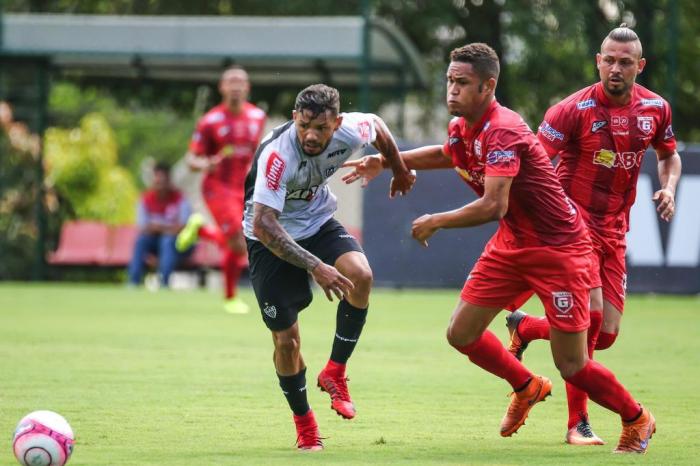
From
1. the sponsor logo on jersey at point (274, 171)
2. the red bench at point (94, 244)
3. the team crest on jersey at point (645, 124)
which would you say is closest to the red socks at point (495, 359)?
the sponsor logo on jersey at point (274, 171)

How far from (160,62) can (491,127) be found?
58.4 feet

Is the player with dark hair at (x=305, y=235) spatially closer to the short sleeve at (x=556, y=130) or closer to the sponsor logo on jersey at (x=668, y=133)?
the short sleeve at (x=556, y=130)

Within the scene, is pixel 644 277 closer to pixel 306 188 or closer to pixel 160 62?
pixel 160 62

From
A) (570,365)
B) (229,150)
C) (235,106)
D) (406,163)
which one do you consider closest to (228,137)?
(229,150)

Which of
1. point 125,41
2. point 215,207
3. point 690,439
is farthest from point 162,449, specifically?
point 125,41

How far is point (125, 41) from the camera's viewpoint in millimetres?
23172

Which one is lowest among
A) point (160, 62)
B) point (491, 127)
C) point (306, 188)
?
point (160, 62)

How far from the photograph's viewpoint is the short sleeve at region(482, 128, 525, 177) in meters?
7.28

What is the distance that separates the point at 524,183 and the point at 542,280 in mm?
530

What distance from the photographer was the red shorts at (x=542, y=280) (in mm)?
7508

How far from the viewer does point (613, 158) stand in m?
8.51

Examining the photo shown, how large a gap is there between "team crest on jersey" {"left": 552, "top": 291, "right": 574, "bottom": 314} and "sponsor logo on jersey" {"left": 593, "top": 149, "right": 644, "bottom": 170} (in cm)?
129

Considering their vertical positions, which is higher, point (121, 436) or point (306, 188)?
point (306, 188)

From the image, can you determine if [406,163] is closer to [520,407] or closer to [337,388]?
[337,388]
